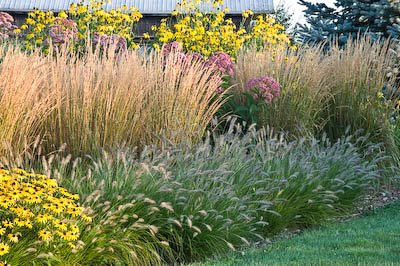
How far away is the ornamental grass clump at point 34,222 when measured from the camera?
4809 millimetres

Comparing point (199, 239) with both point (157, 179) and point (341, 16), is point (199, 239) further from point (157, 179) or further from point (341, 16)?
point (341, 16)

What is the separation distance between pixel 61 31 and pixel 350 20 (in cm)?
831

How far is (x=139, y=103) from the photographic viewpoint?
25.0ft

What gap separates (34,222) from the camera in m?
5.02

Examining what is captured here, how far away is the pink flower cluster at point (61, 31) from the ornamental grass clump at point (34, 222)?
15.6 feet

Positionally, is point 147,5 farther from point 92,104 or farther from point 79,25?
point 92,104

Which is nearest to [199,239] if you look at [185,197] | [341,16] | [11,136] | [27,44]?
[185,197]

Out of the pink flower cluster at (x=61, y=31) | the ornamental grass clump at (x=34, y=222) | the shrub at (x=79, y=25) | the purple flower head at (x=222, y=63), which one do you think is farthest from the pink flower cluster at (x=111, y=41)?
the ornamental grass clump at (x=34, y=222)

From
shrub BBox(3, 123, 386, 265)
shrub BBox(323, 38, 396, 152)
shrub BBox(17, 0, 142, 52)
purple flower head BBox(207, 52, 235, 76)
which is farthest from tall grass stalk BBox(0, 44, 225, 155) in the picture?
shrub BBox(17, 0, 142, 52)

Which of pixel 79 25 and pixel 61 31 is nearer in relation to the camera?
pixel 61 31

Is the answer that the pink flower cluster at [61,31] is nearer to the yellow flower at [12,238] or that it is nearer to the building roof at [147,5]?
the yellow flower at [12,238]

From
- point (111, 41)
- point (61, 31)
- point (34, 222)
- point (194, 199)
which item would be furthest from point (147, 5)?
point (34, 222)

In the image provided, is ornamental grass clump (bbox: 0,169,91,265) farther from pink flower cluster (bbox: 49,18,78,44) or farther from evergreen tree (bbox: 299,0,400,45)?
evergreen tree (bbox: 299,0,400,45)

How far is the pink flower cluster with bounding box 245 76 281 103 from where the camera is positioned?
30.1ft
